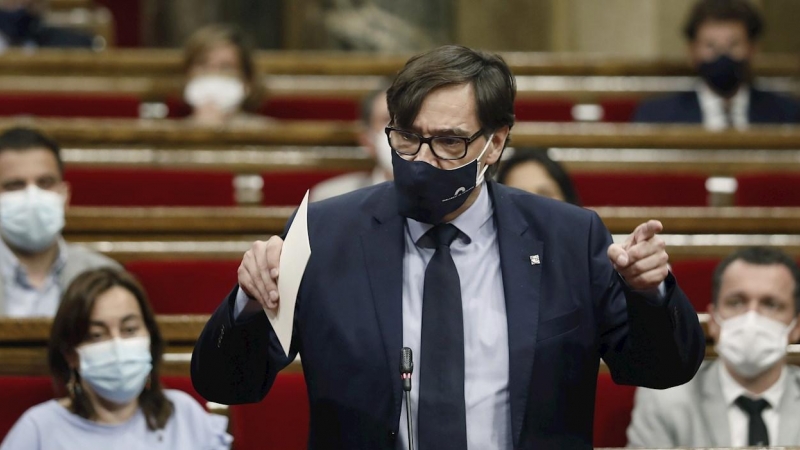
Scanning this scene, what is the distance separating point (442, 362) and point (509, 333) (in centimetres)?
7

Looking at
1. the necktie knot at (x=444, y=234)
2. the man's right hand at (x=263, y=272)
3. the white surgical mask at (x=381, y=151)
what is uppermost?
the white surgical mask at (x=381, y=151)

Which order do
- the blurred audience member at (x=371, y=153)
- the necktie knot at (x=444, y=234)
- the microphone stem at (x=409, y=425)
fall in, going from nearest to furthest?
the microphone stem at (x=409, y=425) < the necktie knot at (x=444, y=234) < the blurred audience member at (x=371, y=153)

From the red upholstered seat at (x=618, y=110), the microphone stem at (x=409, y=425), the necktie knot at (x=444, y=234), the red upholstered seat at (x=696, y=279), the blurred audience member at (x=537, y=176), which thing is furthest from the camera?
the red upholstered seat at (x=618, y=110)

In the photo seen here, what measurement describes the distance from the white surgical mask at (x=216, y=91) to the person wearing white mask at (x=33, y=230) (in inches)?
35.1

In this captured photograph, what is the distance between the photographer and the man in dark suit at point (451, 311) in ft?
3.71

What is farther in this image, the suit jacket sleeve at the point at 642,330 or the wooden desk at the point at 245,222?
the wooden desk at the point at 245,222

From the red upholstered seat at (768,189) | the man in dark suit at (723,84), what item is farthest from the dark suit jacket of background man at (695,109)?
the red upholstered seat at (768,189)

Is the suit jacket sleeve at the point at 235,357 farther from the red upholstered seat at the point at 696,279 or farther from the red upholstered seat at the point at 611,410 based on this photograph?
the red upholstered seat at the point at 696,279

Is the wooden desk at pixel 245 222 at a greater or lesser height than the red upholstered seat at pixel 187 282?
greater

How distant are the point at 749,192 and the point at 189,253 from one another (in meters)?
1.16

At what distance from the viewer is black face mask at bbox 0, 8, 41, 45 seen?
11.3 ft

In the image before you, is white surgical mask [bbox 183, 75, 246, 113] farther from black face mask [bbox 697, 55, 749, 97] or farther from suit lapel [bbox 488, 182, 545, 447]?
suit lapel [bbox 488, 182, 545, 447]

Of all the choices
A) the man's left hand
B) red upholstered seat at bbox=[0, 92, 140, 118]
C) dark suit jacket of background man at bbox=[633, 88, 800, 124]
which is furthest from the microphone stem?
red upholstered seat at bbox=[0, 92, 140, 118]

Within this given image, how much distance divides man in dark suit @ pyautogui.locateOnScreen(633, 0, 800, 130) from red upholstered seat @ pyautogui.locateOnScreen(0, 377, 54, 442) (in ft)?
5.67
